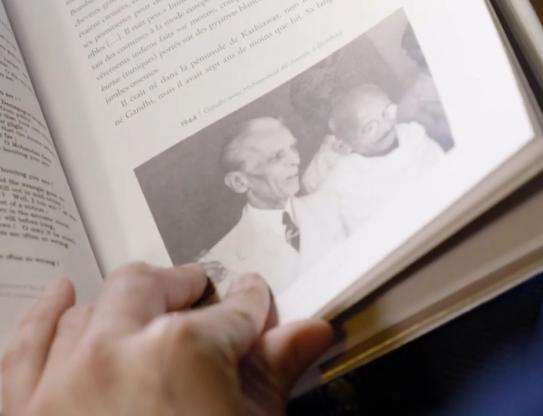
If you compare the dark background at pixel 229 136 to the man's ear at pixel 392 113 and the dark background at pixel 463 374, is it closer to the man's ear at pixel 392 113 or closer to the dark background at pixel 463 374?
the man's ear at pixel 392 113

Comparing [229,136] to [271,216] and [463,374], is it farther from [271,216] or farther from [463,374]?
[463,374]

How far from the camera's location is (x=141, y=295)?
0.32 metres

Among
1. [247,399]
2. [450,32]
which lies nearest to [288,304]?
[247,399]

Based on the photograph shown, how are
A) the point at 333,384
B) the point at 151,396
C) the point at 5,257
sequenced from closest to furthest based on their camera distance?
the point at 151,396 < the point at 5,257 < the point at 333,384

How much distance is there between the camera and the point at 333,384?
0.55 meters

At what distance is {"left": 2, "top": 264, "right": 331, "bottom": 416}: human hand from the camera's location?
276 mm

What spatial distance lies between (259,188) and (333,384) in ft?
0.75

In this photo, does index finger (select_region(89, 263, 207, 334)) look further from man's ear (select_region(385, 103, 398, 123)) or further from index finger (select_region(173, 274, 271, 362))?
man's ear (select_region(385, 103, 398, 123))

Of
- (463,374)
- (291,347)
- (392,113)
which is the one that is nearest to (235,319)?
(291,347)

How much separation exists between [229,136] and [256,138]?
17 millimetres

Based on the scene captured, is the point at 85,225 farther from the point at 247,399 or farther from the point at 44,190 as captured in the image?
the point at 247,399

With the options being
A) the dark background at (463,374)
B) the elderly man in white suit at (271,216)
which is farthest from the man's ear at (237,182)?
the dark background at (463,374)

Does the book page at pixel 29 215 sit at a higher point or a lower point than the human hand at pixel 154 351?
higher

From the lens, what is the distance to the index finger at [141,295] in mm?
299
